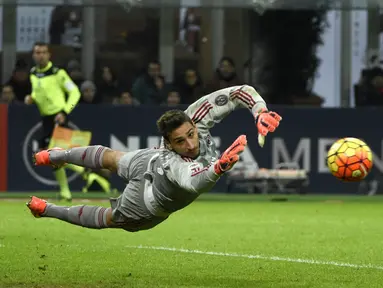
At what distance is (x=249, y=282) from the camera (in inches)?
308

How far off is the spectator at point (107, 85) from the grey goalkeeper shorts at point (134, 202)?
38.5 feet

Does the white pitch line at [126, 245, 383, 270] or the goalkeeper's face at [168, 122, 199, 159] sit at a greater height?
the goalkeeper's face at [168, 122, 199, 159]

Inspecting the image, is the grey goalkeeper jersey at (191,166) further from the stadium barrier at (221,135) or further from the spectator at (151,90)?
the spectator at (151,90)

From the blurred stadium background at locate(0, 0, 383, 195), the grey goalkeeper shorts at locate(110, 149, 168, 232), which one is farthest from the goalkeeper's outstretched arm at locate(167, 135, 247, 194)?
the blurred stadium background at locate(0, 0, 383, 195)

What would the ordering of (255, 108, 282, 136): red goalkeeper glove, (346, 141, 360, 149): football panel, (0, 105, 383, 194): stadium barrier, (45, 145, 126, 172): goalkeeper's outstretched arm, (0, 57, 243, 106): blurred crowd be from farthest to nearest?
(0, 57, 243, 106): blurred crowd, (0, 105, 383, 194): stadium barrier, (346, 141, 360, 149): football panel, (45, 145, 126, 172): goalkeeper's outstretched arm, (255, 108, 282, 136): red goalkeeper glove

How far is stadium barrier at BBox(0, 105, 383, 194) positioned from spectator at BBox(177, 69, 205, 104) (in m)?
0.84

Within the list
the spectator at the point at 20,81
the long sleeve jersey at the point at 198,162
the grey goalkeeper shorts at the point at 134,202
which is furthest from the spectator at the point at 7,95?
the grey goalkeeper shorts at the point at 134,202

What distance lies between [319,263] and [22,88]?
11.8 metres

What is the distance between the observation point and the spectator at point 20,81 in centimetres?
1981

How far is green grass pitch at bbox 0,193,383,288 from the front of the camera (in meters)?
7.89

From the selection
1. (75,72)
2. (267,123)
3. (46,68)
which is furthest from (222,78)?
(267,123)

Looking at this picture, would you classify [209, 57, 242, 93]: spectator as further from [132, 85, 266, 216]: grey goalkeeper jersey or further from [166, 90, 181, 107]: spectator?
[132, 85, 266, 216]: grey goalkeeper jersey

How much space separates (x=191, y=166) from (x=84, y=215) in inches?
47.4

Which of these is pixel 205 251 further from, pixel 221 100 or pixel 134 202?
pixel 134 202
